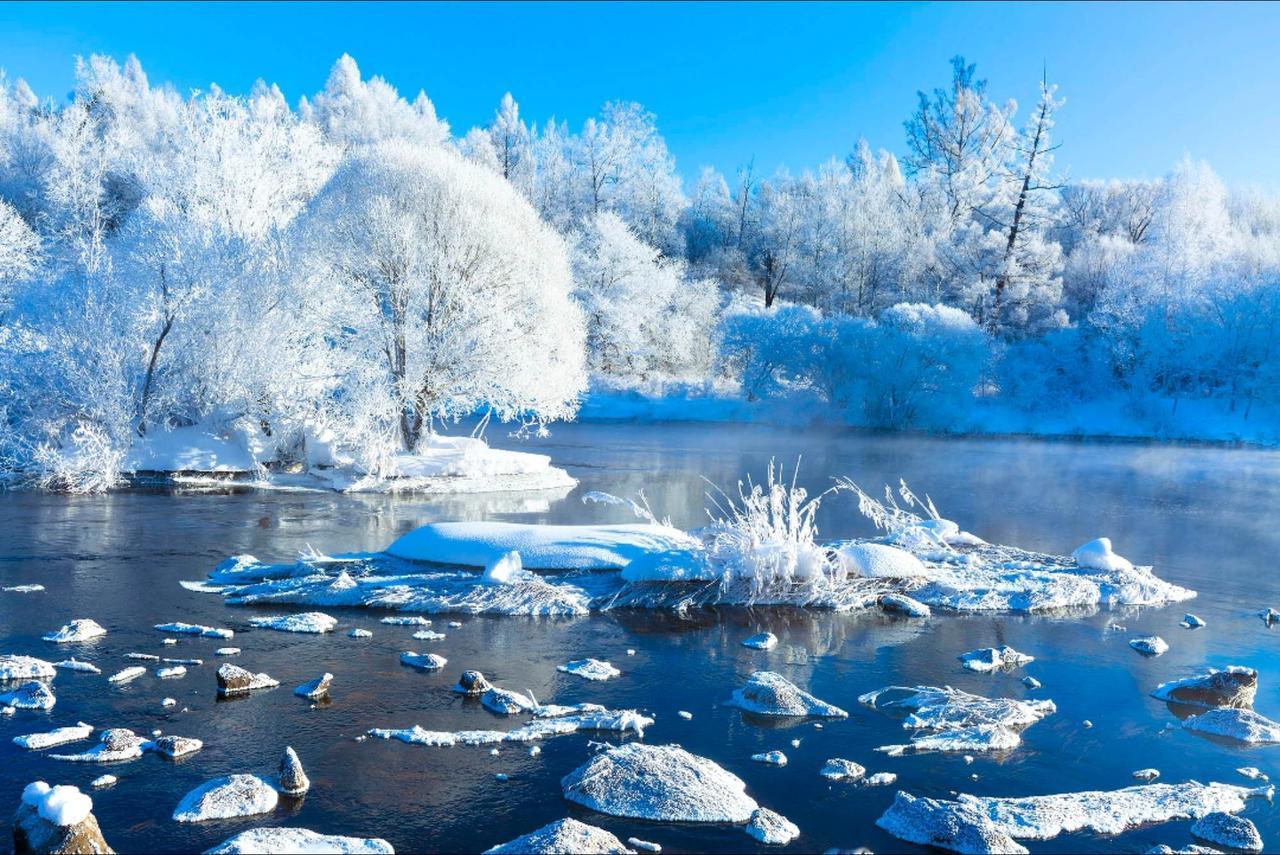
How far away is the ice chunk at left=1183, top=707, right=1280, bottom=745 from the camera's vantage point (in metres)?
7.14

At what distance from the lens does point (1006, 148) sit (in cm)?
5009

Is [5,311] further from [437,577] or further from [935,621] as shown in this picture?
[935,621]

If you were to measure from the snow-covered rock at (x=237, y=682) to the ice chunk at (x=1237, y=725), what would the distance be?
7.23 metres

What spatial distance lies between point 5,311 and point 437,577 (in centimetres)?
2031

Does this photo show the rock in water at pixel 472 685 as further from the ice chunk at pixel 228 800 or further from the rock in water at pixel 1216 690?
the rock in water at pixel 1216 690

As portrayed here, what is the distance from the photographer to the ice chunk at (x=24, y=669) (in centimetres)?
770

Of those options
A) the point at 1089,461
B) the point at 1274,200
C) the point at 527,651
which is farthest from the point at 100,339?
the point at 1274,200

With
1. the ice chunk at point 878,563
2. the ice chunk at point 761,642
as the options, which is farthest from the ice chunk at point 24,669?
the ice chunk at point 878,563

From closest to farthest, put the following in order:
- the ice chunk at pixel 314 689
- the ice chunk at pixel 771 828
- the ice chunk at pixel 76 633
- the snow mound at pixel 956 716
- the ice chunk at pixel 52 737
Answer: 1. the ice chunk at pixel 771 828
2. the ice chunk at pixel 52 737
3. the snow mound at pixel 956 716
4. the ice chunk at pixel 314 689
5. the ice chunk at pixel 76 633

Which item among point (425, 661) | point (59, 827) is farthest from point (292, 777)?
point (425, 661)

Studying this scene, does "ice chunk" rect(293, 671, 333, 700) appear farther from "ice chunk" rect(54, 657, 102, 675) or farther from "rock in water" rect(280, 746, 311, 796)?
"ice chunk" rect(54, 657, 102, 675)

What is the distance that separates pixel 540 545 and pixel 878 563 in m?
4.16

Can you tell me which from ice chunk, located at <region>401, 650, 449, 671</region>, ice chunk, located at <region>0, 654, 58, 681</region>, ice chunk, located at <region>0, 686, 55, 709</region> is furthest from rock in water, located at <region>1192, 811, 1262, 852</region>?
ice chunk, located at <region>0, 654, 58, 681</region>

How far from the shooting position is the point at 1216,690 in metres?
8.04
